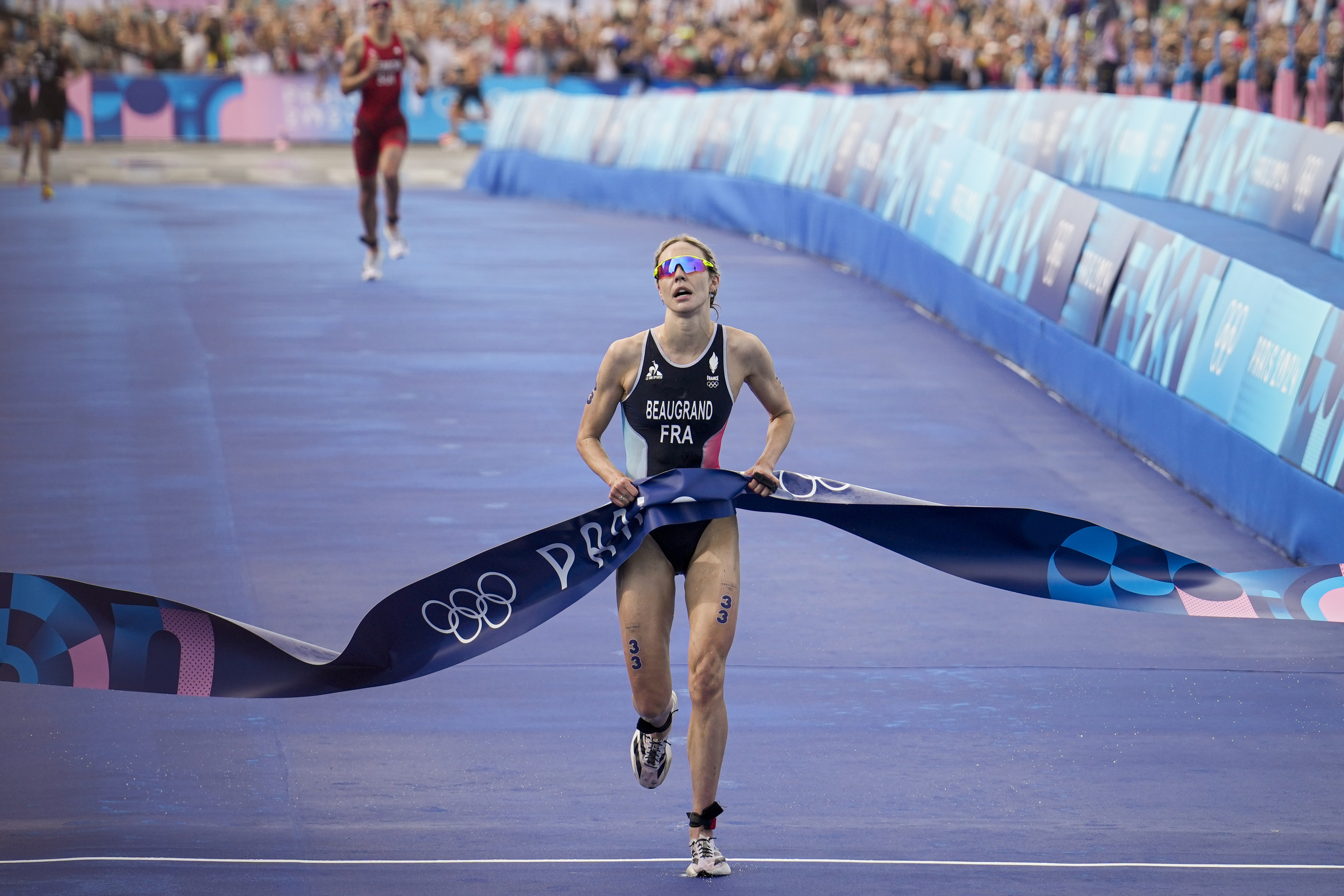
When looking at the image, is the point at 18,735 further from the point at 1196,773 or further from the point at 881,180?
the point at 881,180

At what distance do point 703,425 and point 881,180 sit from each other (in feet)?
44.3

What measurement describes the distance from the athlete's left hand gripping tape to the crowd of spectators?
30.7 meters

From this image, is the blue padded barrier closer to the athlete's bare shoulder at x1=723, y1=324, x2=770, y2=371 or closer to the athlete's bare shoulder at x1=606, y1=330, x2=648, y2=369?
the athlete's bare shoulder at x1=723, y1=324, x2=770, y2=371

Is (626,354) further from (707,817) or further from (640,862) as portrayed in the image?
(640,862)

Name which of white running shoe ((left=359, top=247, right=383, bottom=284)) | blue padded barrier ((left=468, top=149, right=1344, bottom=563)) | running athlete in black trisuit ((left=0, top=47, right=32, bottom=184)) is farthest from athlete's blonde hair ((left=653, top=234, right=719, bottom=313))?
running athlete in black trisuit ((left=0, top=47, right=32, bottom=184))

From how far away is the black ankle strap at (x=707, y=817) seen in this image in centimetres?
604

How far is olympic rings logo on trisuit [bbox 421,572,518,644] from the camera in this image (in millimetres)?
6539

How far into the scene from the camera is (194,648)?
20.8 ft

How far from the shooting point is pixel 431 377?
48.4ft

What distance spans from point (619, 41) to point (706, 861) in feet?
125

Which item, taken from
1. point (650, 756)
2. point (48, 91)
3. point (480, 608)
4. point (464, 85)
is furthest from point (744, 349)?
point (464, 85)

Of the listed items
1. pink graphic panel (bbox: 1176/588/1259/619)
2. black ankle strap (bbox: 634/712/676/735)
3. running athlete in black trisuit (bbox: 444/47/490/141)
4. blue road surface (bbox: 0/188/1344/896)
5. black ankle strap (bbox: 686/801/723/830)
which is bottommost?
running athlete in black trisuit (bbox: 444/47/490/141)

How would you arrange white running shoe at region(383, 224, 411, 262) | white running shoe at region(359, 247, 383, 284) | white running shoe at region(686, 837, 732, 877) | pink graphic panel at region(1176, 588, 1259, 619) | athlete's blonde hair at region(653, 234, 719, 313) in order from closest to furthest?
white running shoe at region(686, 837, 732, 877), athlete's blonde hair at region(653, 234, 719, 313), pink graphic panel at region(1176, 588, 1259, 619), white running shoe at region(359, 247, 383, 284), white running shoe at region(383, 224, 411, 262)

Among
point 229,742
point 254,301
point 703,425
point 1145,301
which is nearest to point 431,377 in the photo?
point 254,301
